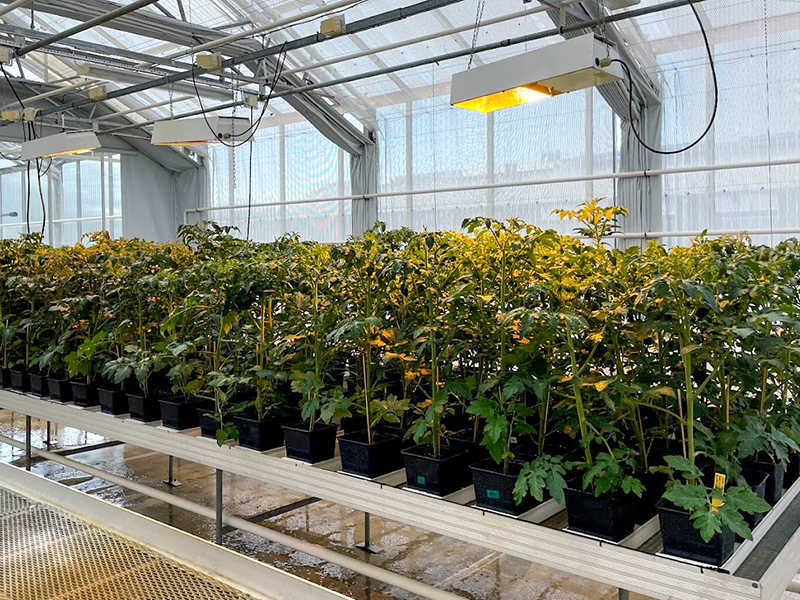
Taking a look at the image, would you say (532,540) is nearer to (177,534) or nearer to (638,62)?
(177,534)

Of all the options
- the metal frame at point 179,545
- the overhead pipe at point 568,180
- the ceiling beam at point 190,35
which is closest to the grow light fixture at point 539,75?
the metal frame at point 179,545

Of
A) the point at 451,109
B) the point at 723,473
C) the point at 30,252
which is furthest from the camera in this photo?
the point at 451,109

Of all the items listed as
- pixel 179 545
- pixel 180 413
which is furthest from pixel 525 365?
pixel 180 413

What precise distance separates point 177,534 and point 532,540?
1.03m

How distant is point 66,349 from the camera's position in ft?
12.0

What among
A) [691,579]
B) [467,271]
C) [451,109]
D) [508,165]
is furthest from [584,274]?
[451,109]

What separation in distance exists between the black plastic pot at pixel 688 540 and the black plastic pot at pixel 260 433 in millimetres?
1386

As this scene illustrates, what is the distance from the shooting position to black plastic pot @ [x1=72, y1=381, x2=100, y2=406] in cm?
340

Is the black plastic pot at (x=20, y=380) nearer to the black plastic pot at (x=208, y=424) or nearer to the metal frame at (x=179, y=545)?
the black plastic pot at (x=208, y=424)

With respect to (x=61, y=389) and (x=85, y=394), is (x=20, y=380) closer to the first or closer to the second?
(x=61, y=389)

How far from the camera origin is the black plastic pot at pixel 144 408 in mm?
3092

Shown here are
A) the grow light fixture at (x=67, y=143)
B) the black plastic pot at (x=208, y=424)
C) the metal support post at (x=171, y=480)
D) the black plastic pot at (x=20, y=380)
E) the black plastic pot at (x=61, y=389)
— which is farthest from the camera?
the grow light fixture at (x=67, y=143)

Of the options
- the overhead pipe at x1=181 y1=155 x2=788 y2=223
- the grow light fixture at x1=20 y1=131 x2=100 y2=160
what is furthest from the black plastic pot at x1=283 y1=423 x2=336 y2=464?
the overhead pipe at x1=181 y1=155 x2=788 y2=223

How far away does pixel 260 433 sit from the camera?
260 centimetres
